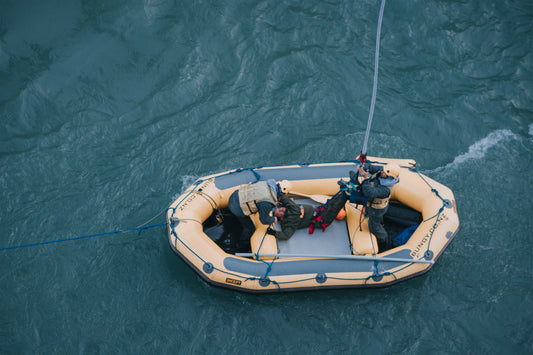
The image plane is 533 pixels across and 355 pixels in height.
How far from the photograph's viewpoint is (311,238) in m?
5.82

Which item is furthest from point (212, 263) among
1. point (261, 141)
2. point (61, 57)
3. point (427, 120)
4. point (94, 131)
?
point (61, 57)

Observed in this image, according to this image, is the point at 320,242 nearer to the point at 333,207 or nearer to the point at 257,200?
the point at 333,207

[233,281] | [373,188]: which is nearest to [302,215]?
[373,188]

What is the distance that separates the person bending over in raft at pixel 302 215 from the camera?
5578 mm

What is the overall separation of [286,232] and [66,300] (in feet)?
9.68

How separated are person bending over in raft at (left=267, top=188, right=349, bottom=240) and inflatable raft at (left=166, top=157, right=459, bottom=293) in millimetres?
126

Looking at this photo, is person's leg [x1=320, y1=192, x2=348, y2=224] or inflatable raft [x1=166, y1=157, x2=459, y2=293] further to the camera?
person's leg [x1=320, y1=192, x2=348, y2=224]

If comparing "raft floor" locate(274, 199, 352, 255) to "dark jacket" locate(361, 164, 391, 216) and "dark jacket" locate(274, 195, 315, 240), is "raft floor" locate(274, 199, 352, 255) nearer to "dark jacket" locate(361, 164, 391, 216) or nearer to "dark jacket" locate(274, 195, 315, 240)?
"dark jacket" locate(274, 195, 315, 240)

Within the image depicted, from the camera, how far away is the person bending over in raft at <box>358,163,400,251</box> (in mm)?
5230

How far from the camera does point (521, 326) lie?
216 inches

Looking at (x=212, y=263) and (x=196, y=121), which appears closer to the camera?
(x=212, y=263)

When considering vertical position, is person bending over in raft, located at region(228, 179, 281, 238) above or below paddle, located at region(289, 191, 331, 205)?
above

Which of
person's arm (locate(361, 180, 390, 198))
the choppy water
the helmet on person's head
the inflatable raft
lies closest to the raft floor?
the inflatable raft

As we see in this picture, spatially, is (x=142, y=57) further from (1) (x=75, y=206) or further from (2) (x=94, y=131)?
(1) (x=75, y=206)
